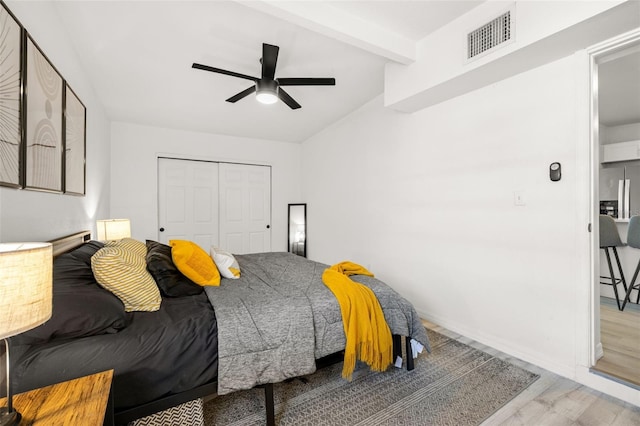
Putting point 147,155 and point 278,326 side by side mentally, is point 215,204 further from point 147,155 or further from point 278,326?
point 278,326

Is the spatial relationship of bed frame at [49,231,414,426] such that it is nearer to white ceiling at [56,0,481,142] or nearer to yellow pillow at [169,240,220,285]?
yellow pillow at [169,240,220,285]

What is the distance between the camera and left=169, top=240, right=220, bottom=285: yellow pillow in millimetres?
2043

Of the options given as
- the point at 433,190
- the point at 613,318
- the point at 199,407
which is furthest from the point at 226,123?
the point at 613,318

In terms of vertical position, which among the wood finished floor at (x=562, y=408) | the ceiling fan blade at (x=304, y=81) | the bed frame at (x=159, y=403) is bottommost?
the wood finished floor at (x=562, y=408)

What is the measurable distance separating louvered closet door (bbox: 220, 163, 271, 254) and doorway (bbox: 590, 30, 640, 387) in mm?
4503

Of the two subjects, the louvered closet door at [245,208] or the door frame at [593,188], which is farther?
the louvered closet door at [245,208]

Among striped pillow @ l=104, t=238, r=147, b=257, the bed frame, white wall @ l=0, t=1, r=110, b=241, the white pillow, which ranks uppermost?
white wall @ l=0, t=1, r=110, b=241

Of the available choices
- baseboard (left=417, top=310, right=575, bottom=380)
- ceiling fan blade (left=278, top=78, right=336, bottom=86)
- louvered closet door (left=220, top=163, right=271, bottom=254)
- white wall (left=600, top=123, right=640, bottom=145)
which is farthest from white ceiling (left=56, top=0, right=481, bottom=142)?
white wall (left=600, top=123, right=640, bottom=145)

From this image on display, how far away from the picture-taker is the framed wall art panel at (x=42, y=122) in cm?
150

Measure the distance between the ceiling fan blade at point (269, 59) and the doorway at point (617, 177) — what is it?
221cm

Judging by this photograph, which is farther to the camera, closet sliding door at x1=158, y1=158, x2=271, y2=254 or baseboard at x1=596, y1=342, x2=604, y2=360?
closet sliding door at x1=158, y1=158, x2=271, y2=254

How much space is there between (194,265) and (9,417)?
1277 mm

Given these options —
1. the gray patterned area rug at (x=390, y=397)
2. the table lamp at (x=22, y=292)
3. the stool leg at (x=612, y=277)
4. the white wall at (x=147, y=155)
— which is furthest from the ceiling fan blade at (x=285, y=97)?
the stool leg at (x=612, y=277)

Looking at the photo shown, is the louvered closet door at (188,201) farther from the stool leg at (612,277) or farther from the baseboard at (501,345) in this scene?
the stool leg at (612,277)
